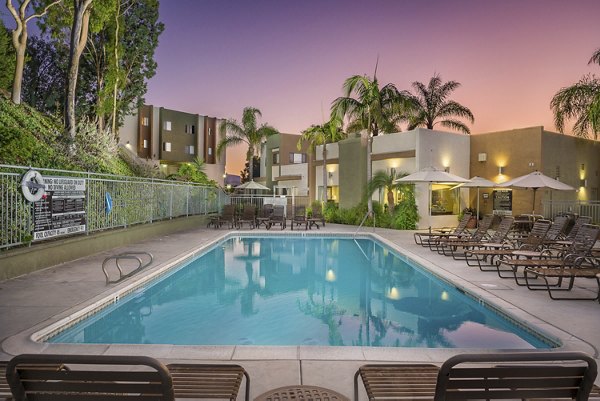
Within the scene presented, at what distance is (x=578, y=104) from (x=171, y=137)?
36331mm

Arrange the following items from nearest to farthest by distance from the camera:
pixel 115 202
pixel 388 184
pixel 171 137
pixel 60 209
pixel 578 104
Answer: pixel 60 209 → pixel 115 202 → pixel 578 104 → pixel 388 184 → pixel 171 137

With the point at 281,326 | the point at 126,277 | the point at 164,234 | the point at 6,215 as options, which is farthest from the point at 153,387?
the point at 164,234

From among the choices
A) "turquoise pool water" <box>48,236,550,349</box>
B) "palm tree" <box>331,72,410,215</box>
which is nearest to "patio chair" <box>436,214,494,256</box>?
"turquoise pool water" <box>48,236,550,349</box>

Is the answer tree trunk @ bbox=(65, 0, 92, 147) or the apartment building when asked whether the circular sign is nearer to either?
tree trunk @ bbox=(65, 0, 92, 147)

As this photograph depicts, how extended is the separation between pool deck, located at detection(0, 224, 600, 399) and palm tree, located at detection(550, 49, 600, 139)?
14.9 m

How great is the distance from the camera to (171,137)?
143 ft

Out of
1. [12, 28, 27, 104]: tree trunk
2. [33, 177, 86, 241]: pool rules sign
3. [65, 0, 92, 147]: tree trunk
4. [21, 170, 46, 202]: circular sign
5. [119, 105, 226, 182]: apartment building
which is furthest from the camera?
[119, 105, 226, 182]: apartment building

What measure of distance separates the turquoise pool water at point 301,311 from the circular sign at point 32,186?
3.18 metres

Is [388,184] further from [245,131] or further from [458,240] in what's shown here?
[245,131]

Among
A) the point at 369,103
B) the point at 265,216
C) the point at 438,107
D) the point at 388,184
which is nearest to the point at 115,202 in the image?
the point at 265,216

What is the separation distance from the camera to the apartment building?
40.8m

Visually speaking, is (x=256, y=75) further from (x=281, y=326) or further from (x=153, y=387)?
(x=153, y=387)

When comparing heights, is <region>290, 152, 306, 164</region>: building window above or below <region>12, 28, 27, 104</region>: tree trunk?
below

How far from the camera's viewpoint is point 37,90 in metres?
34.0
